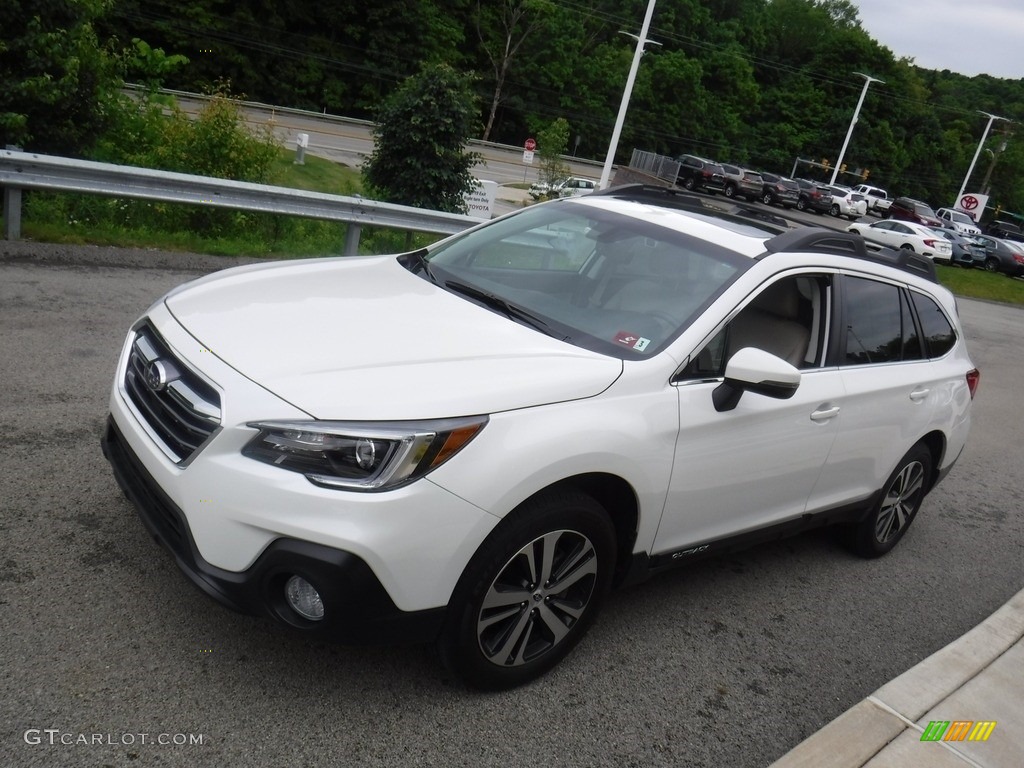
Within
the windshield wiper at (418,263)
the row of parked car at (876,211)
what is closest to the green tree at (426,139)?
the row of parked car at (876,211)

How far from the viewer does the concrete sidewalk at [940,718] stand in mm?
3426

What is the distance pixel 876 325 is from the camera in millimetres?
4859

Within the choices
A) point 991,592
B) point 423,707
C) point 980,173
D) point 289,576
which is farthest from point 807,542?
point 980,173

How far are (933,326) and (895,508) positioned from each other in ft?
3.55

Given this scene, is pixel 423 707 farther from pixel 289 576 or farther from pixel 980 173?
pixel 980 173

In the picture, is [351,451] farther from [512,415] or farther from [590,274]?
[590,274]

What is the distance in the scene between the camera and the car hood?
10.0 ft

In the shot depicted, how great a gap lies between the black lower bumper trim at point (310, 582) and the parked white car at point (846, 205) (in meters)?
62.2

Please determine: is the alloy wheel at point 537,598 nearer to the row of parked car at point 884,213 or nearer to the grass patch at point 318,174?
the grass patch at point 318,174

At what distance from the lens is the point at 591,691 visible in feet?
11.9

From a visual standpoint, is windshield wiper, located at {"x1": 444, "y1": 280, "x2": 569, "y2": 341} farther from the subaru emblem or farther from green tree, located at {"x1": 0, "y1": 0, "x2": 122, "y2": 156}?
green tree, located at {"x1": 0, "y1": 0, "x2": 122, "y2": 156}

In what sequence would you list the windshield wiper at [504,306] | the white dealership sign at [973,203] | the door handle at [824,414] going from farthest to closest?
the white dealership sign at [973,203]
the door handle at [824,414]
the windshield wiper at [504,306]

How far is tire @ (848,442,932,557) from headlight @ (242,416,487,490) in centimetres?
328

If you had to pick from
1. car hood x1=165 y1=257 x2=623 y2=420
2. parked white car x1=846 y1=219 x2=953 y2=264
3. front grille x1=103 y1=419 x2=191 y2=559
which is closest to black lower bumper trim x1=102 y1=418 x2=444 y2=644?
front grille x1=103 y1=419 x2=191 y2=559
